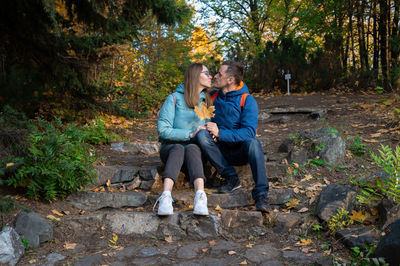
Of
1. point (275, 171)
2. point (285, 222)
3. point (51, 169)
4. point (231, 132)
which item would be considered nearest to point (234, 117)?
point (231, 132)

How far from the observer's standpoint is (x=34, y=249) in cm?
253

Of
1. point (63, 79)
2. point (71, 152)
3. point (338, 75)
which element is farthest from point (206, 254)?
point (338, 75)

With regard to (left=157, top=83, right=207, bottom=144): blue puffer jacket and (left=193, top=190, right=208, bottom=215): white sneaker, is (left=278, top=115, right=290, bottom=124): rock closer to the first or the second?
(left=157, top=83, right=207, bottom=144): blue puffer jacket

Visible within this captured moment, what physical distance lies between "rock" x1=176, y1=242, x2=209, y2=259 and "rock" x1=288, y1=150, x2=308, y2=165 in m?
1.68

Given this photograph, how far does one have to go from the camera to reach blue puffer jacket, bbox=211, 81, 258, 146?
3.25 meters

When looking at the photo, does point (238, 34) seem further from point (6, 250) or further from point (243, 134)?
point (6, 250)

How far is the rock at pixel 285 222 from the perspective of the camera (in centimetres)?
288

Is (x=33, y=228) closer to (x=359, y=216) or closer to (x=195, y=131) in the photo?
(x=195, y=131)

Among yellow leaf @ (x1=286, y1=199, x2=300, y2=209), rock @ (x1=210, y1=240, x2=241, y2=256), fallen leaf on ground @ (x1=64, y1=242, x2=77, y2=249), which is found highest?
yellow leaf @ (x1=286, y1=199, x2=300, y2=209)

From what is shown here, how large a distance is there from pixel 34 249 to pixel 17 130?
44.3 inches

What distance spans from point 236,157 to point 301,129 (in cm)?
254

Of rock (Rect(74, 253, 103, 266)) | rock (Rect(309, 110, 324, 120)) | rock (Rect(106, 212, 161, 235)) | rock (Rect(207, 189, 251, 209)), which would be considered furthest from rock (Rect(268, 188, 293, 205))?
rock (Rect(309, 110, 324, 120))

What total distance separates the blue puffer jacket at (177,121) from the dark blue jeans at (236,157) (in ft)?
0.62

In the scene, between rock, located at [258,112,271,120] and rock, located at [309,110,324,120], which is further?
rock, located at [258,112,271,120]
